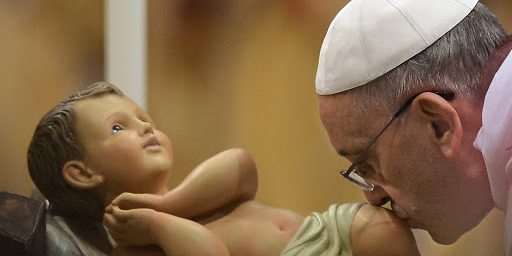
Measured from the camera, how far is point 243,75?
209 cm

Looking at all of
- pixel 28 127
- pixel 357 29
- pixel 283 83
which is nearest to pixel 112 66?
pixel 28 127

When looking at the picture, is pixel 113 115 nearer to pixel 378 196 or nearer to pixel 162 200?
pixel 162 200

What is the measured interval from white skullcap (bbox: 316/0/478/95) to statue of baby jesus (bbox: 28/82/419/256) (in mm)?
185

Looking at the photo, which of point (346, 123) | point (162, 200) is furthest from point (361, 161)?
point (162, 200)

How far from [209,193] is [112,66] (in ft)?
3.27

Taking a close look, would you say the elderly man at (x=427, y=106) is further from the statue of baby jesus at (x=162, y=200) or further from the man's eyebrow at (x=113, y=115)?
the man's eyebrow at (x=113, y=115)

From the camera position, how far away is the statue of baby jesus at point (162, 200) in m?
1.10

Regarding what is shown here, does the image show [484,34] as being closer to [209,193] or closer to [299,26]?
[209,193]

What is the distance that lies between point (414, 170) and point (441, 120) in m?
0.08

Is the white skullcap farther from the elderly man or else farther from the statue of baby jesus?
the statue of baby jesus

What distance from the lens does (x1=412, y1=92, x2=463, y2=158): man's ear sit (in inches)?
40.2

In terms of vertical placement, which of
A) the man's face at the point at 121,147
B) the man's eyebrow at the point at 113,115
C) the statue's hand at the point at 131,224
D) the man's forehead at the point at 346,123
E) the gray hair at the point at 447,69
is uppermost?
the gray hair at the point at 447,69

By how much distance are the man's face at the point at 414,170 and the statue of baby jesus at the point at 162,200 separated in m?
0.04

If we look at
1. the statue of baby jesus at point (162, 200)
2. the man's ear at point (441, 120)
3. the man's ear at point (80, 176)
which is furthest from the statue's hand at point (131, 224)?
the man's ear at point (441, 120)
